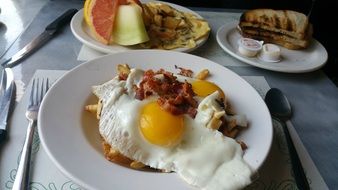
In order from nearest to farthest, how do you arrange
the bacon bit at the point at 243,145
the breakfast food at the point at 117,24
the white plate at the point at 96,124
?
the white plate at the point at 96,124
the bacon bit at the point at 243,145
the breakfast food at the point at 117,24

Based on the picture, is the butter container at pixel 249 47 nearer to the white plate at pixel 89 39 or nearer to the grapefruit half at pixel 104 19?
the white plate at pixel 89 39

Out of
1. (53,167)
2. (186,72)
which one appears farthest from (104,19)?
(53,167)

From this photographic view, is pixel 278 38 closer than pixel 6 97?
No

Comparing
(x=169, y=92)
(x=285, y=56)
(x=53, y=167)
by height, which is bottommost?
(x=285, y=56)

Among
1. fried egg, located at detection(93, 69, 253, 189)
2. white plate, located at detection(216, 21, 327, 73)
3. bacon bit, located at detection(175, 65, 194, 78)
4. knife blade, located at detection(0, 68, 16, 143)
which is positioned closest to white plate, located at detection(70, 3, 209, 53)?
white plate, located at detection(216, 21, 327, 73)

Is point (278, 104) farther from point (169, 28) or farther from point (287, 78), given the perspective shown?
point (169, 28)

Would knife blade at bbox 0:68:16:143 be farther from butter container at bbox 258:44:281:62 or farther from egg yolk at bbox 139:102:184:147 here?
butter container at bbox 258:44:281:62

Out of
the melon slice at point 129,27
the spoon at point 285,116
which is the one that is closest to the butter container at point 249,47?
the spoon at point 285,116
